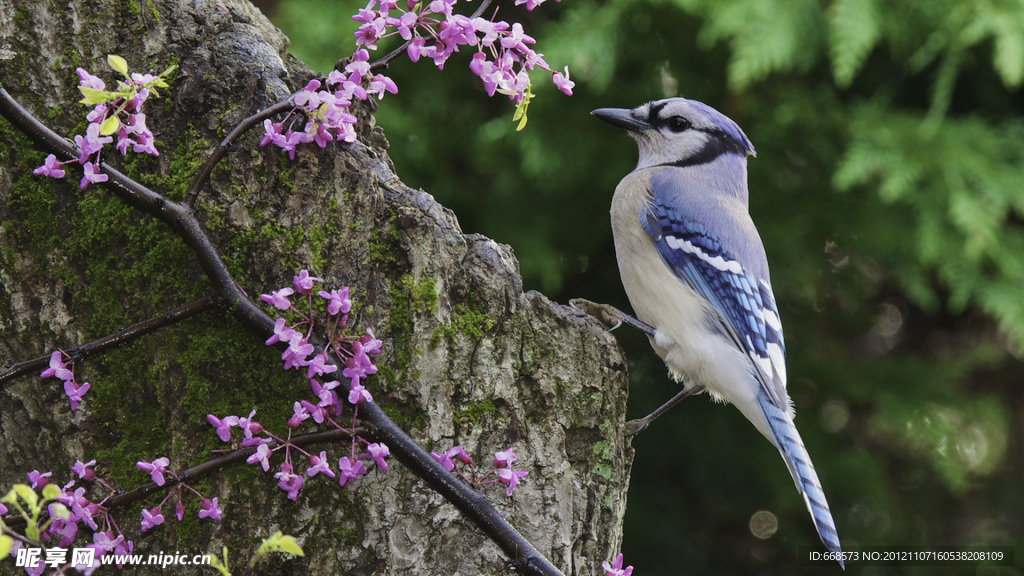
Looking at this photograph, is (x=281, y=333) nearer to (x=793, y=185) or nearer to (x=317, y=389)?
(x=317, y=389)

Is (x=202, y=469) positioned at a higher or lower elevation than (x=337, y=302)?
lower

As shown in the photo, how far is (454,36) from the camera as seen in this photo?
1.67 metres

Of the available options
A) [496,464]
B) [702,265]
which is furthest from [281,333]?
[702,265]

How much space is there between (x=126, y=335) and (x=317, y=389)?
13.7 inches

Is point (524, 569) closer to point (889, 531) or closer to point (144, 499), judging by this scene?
point (144, 499)

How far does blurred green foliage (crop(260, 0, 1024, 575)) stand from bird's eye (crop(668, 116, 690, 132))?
1.30 ft

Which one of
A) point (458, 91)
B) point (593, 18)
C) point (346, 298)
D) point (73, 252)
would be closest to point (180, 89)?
point (73, 252)

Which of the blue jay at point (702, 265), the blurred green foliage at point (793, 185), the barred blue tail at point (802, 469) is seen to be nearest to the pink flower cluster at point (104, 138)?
the blue jay at point (702, 265)

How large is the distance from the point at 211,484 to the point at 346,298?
40 cm

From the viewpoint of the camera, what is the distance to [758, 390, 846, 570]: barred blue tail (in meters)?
1.97

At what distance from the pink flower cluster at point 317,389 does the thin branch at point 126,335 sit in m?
0.13

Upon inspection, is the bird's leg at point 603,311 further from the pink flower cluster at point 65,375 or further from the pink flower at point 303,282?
the pink flower cluster at point 65,375

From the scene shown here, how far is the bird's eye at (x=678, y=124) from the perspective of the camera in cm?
290

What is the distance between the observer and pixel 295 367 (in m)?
1.59
